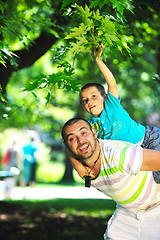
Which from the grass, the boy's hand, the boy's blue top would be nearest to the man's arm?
the boy's blue top

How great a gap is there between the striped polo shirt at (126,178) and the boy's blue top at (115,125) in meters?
0.77

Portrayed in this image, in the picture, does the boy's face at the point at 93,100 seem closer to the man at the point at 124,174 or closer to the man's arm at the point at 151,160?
the man at the point at 124,174

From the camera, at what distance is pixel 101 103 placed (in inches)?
148

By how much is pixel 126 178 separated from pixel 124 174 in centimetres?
6

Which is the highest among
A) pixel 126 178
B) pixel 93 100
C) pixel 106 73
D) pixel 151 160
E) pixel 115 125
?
pixel 106 73

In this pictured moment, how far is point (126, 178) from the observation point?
2.70 m

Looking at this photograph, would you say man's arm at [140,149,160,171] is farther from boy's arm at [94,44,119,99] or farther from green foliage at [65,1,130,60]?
boy's arm at [94,44,119,99]

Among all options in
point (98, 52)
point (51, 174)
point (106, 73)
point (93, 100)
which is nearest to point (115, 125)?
point (93, 100)

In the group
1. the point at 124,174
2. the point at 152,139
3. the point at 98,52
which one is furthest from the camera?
the point at 152,139

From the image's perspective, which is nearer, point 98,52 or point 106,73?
point 98,52

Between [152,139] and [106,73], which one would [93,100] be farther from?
[152,139]

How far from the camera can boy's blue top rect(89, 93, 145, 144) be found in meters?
3.60

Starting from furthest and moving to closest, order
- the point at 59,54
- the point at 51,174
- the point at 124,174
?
the point at 51,174, the point at 59,54, the point at 124,174

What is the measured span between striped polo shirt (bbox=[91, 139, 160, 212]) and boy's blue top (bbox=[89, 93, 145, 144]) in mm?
768
